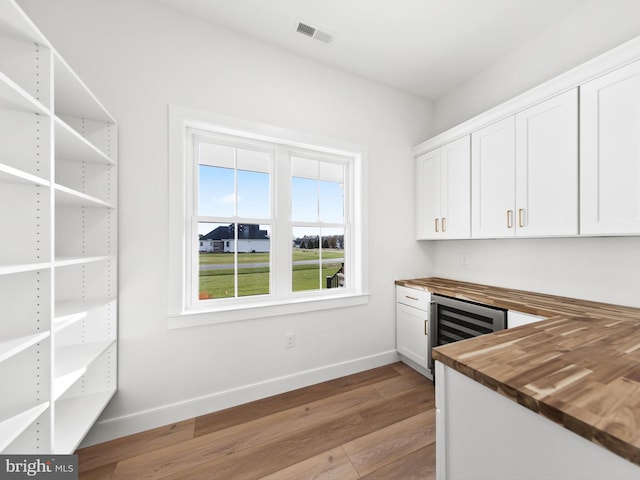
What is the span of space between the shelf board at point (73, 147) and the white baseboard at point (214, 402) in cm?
170

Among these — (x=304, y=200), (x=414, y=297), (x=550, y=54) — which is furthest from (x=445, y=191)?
(x=304, y=200)

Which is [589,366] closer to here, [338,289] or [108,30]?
[338,289]

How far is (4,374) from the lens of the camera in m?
1.04

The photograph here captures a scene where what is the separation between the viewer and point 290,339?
2297mm

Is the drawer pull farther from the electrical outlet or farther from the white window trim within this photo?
the electrical outlet

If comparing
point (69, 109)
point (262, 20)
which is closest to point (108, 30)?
point (69, 109)

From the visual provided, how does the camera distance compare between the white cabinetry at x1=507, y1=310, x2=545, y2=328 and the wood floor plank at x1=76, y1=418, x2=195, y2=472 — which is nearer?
the wood floor plank at x1=76, y1=418, x2=195, y2=472

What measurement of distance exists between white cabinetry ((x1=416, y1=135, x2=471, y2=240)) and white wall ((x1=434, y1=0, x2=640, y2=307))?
36 centimetres

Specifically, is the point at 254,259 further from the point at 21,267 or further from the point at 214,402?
the point at 21,267

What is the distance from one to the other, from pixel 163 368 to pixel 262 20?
271cm

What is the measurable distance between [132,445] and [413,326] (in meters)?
2.37

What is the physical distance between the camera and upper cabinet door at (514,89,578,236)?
5.77ft

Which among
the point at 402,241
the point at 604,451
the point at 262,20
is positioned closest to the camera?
the point at 604,451

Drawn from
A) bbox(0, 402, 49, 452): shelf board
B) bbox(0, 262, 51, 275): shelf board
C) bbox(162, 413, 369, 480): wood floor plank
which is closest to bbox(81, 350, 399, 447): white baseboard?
bbox(162, 413, 369, 480): wood floor plank
